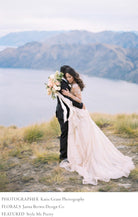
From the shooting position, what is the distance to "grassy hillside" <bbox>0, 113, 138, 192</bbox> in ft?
8.89

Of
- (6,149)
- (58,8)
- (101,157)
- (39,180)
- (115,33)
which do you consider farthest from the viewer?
(115,33)

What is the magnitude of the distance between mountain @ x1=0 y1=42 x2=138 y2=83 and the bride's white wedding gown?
1944 inches

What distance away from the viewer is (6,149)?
429 cm

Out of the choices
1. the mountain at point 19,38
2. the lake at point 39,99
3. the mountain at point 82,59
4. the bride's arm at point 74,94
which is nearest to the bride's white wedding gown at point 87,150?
the bride's arm at point 74,94

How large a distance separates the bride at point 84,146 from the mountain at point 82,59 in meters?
49.4

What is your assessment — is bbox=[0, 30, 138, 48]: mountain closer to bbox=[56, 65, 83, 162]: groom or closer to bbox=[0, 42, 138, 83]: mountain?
bbox=[0, 42, 138, 83]: mountain

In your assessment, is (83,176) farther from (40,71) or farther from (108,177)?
(40,71)

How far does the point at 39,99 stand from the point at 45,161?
118ft

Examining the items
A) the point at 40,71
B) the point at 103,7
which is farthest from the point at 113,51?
the point at 103,7

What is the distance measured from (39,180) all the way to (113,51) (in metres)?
61.3

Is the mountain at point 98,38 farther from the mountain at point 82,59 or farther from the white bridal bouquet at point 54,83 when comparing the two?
the white bridal bouquet at point 54,83

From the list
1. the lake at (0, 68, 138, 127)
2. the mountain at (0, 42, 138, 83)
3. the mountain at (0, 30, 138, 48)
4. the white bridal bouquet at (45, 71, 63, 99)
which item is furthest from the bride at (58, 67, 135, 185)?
the mountain at (0, 30, 138, 48)

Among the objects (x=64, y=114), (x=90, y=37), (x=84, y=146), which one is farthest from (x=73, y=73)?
(x=90, y=37)

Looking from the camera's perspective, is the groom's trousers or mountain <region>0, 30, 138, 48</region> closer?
the groom's trousers
